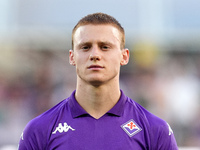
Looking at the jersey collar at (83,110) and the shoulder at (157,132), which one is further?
the jersey collar at (83,110)

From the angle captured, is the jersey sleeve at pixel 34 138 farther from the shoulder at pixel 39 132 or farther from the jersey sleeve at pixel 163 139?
the jersey sleeve at pixel 163 139

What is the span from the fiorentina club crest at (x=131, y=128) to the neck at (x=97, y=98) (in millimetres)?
238

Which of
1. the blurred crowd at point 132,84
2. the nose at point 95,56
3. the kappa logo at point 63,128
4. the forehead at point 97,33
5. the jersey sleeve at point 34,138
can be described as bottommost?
the blurred crowd at point 132,84

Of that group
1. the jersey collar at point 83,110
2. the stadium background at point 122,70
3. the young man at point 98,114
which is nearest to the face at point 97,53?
the young man at point 98,114

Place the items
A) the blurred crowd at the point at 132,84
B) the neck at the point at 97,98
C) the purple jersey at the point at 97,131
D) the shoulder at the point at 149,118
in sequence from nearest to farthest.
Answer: the purple jersey at the point at 97,131 < the shoulder at the point at 149,118 < the neck at the point at 97,98 < the blurred crowd at the point at 132,84

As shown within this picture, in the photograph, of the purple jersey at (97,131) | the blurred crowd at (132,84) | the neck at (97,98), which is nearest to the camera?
the purple jersey at (97,131)

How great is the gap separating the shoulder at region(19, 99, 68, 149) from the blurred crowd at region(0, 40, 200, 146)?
704 centimetres

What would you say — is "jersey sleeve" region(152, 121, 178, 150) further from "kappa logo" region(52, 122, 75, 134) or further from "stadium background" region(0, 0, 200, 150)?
"stadium background" region(0, 0, 200, 150)

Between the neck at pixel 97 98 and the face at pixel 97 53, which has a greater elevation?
the face at pixel 97 53

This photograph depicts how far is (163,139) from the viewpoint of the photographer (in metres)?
3.54

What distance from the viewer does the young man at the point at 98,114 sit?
351cm

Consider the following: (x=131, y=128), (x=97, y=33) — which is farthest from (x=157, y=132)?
(x=97, y=33)

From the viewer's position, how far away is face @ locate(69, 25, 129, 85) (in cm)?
355

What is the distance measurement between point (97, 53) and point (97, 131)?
667 mm
